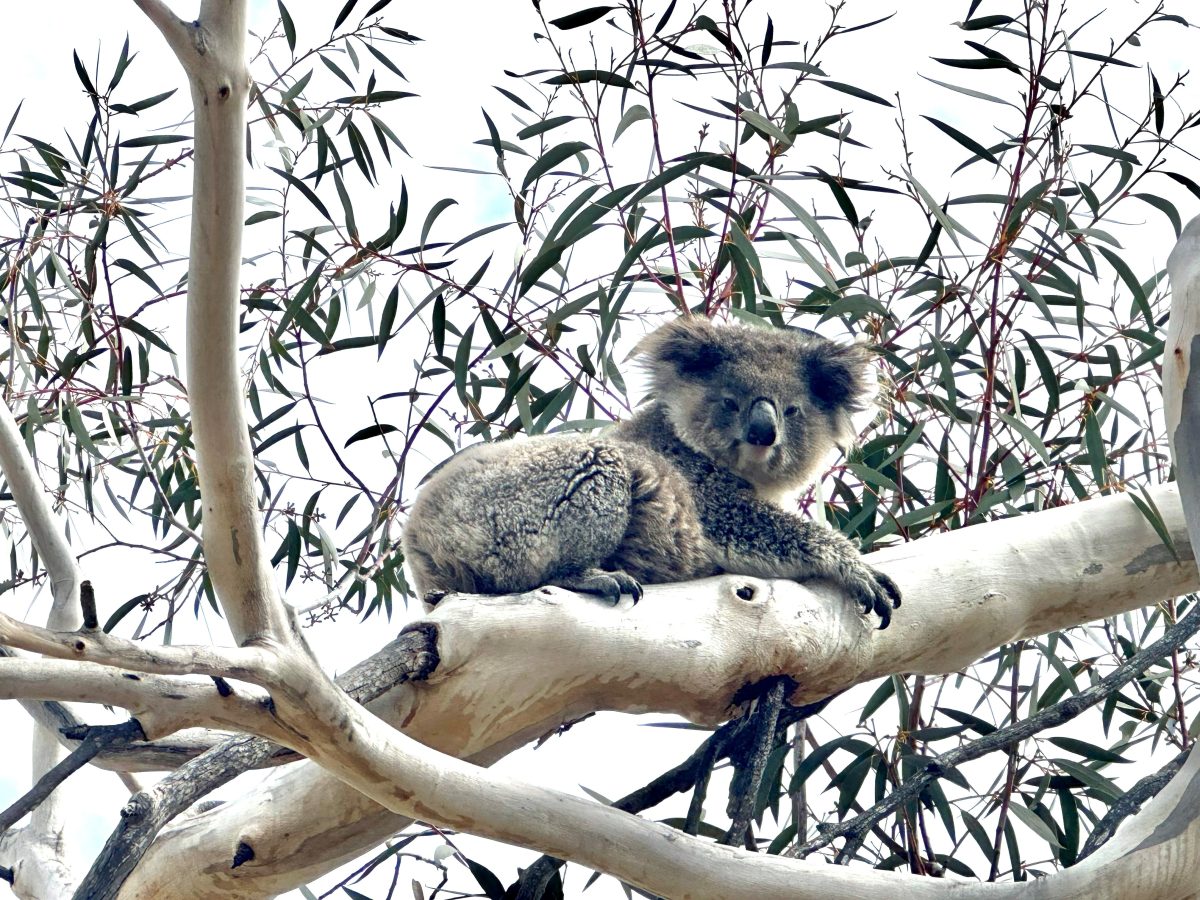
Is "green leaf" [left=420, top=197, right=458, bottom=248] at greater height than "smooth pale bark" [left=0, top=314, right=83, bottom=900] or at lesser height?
greater

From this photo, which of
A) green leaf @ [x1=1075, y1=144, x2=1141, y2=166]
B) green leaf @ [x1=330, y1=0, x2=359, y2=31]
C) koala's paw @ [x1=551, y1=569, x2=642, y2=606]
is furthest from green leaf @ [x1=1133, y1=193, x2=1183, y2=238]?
green leaf @ [x1=330, y1=0, x2=359, y2=31]

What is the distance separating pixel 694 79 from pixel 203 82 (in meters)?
1.40

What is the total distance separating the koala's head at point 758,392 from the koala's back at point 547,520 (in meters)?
0.27

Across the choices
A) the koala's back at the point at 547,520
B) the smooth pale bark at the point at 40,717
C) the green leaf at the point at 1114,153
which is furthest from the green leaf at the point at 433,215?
the green leaf at the point at 1114,153

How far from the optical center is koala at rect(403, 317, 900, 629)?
2.24 m

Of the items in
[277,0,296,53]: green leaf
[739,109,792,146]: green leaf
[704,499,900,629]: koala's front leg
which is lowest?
[704,499,900,629]: koala's front leg

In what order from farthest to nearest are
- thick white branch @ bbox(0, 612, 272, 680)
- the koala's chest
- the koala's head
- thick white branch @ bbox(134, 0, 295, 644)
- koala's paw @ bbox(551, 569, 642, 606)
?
1. the koala's head
2. the koala's chest
3. koala's paw @ bbox(551, 569, 642, 606)
4. thick white branch @ bbox(134, 0, 295, 644)
5. thick white branch @ bbox(0, 612, 272, 680)

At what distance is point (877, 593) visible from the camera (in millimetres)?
2193

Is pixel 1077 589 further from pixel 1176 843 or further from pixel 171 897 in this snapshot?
pixel 171 897

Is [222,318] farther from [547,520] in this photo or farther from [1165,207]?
[1165,207]

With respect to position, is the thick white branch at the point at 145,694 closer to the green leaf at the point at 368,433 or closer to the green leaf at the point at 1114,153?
the green leaf at the point at 368,433

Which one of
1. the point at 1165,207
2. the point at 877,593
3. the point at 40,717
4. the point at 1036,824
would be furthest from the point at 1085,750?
the point at 40,717

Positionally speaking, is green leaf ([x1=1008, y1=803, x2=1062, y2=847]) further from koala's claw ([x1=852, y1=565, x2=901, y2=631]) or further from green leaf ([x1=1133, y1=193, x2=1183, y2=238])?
green leaf ([x1=1133, y1=193, x2=1183, y2=238])

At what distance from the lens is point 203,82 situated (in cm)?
146
